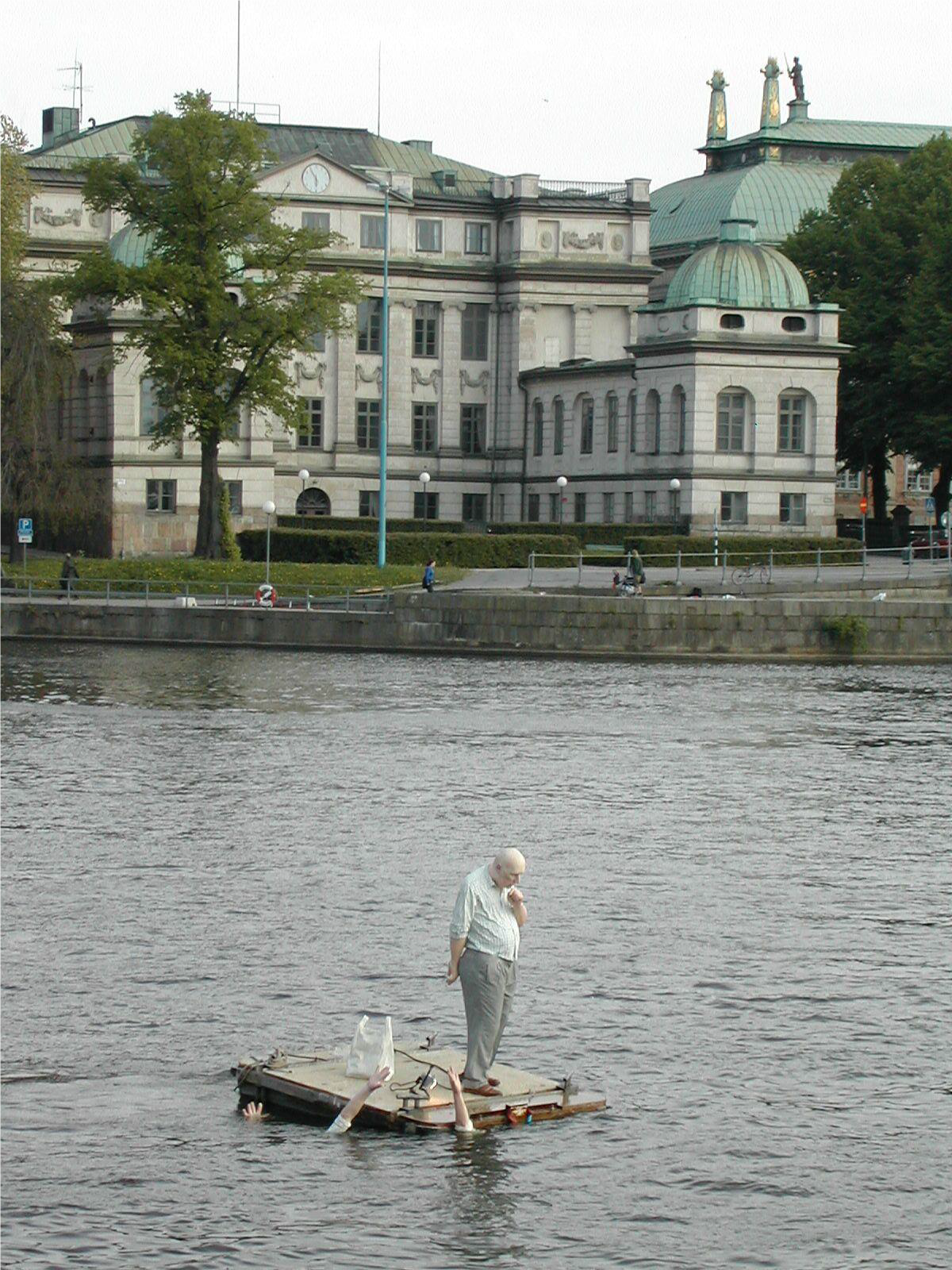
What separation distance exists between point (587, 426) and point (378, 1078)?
93702 millimetres

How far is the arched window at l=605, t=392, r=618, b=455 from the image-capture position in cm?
10838

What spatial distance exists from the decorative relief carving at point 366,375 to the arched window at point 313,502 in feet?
22.1

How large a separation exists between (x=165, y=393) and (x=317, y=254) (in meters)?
28.0

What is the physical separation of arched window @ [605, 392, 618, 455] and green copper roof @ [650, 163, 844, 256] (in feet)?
118

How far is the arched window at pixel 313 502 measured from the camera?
11625 cm

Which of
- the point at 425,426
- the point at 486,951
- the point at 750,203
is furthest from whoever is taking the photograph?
the point at 750,203

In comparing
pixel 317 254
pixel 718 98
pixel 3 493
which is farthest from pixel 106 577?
pixel 718 98

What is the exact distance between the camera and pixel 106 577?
80.6m

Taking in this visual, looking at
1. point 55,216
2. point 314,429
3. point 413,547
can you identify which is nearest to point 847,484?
point 314,429

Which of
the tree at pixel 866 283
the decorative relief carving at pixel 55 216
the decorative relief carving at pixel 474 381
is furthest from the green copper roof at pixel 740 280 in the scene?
the decorative relief carving at pixel 55 216

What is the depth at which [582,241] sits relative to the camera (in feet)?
396

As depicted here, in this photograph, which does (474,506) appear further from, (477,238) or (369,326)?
(477,238)

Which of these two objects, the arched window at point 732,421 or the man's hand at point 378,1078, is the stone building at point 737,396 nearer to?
the arched window at point 732,421

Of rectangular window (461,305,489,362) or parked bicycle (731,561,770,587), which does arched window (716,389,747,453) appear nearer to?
parked bicycle (731,561,770,587)
